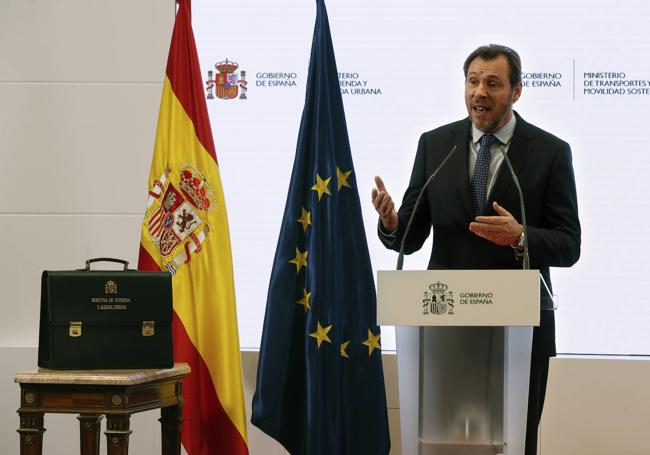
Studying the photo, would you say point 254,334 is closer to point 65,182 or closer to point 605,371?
point 65,182

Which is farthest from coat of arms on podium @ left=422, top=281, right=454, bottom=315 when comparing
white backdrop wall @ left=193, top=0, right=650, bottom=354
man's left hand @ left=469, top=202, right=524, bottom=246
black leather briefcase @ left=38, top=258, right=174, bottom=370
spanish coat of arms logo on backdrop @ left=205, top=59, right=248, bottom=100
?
spanish coat of arms logo on backdrop @ left=205, top=59, right=248, bottom=100

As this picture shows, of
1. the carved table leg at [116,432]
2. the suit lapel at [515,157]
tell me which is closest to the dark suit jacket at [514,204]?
the suit lapel at [515,157]

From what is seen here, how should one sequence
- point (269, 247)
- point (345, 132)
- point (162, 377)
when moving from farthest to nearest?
1. point (269, 247)
2. point (345, 132)
3. point (162, 377)

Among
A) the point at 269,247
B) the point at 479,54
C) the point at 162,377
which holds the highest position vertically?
the point at 479,54

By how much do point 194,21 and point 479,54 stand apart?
159 centimetres

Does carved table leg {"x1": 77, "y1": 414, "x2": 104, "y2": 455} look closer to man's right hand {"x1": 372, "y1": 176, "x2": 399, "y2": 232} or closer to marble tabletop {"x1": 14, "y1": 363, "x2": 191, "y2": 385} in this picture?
marble tabletop {"x1": 14, "y1": 363, "x2": 191, "y2": 385}

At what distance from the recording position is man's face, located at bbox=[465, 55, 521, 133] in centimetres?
282

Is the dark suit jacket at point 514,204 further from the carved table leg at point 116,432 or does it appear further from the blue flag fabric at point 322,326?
the carved table leg at point 116,432

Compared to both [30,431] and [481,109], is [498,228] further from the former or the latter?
[30,431]

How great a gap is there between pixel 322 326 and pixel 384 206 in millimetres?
847

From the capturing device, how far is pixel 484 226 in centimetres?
227

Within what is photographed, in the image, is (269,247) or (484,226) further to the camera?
(269,247)

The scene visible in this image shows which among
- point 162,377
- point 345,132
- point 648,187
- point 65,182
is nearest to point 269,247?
point 345,132

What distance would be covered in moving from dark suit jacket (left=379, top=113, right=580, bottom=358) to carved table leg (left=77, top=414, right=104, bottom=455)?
1.13m
